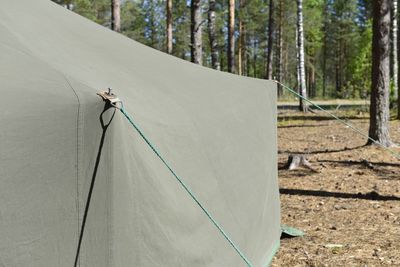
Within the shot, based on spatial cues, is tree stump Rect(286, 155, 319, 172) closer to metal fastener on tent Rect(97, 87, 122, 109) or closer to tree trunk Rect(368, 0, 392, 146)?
tree trunk Rect(368, 0, 392, 146)

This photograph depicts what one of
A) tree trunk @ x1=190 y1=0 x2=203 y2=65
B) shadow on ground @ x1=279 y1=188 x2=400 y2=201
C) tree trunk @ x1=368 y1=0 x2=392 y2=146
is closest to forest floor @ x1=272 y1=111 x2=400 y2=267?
shadow on ground @ x1=279 y1=188 x2=400 y2=201

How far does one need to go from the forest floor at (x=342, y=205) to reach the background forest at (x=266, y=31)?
835 centimetres

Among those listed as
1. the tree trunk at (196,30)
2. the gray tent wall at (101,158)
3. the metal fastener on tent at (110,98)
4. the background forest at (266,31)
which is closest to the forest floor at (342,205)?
the gray tent wall at (101,158)

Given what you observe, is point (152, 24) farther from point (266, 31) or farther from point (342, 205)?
point (342, 205)

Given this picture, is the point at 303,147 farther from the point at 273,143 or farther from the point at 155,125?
the point at 155,125

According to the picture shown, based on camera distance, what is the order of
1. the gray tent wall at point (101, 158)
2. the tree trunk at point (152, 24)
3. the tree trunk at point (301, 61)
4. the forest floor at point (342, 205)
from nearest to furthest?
the gray tent wall at point (101, 158), the forest floor at point (342, 205), the tree trunk at point (301, 61), the tree trunk at point (152, 24)

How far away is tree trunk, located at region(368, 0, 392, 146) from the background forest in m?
7.44

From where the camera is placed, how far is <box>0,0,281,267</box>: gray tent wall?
83.8 inches

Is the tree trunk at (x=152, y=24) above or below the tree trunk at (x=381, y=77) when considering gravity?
above

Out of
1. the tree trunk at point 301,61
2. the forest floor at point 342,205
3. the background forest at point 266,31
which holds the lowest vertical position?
the forest floor at point 342,205

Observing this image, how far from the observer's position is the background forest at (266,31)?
27453 mm

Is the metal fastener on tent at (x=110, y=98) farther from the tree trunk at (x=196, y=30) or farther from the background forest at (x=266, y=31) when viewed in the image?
the background forest at (x=266, y=31)

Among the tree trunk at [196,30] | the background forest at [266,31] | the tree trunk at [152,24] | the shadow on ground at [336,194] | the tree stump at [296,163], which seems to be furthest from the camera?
the tree trunk at [152,24]

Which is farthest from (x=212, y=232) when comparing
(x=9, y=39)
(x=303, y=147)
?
(x=303, y=147)
